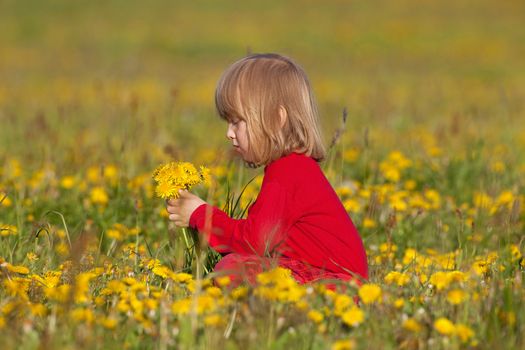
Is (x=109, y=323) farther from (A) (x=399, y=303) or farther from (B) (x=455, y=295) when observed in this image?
(B) (x=455, y=295)

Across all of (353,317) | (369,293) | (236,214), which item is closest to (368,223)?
(236,214)

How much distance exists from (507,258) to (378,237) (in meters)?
1.02

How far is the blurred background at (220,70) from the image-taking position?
22.4ft

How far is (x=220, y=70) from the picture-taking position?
1684 cm

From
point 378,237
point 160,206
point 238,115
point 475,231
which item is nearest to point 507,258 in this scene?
point 475,231

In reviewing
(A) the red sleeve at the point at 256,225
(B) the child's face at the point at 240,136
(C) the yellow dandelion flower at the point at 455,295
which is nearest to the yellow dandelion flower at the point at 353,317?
(C) the yellow dandelion flower at the point at 455,295

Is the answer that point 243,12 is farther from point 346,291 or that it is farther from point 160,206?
point 346,291

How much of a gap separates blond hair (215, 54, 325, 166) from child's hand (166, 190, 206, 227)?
291 mm

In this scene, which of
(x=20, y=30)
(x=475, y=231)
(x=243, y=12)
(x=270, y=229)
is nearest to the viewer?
(x=270, y=229)

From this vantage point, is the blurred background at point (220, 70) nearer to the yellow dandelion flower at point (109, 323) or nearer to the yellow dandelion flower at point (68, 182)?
the yellow dandelion flower at point (68, 182)

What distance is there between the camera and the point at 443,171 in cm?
563

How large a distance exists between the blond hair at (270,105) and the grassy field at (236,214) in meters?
0.36

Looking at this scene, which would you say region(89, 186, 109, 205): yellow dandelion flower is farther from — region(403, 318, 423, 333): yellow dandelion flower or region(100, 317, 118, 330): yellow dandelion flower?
region(403, 318, 423, 333): yellow dandelion flower

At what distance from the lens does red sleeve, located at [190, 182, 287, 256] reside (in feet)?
9.92
